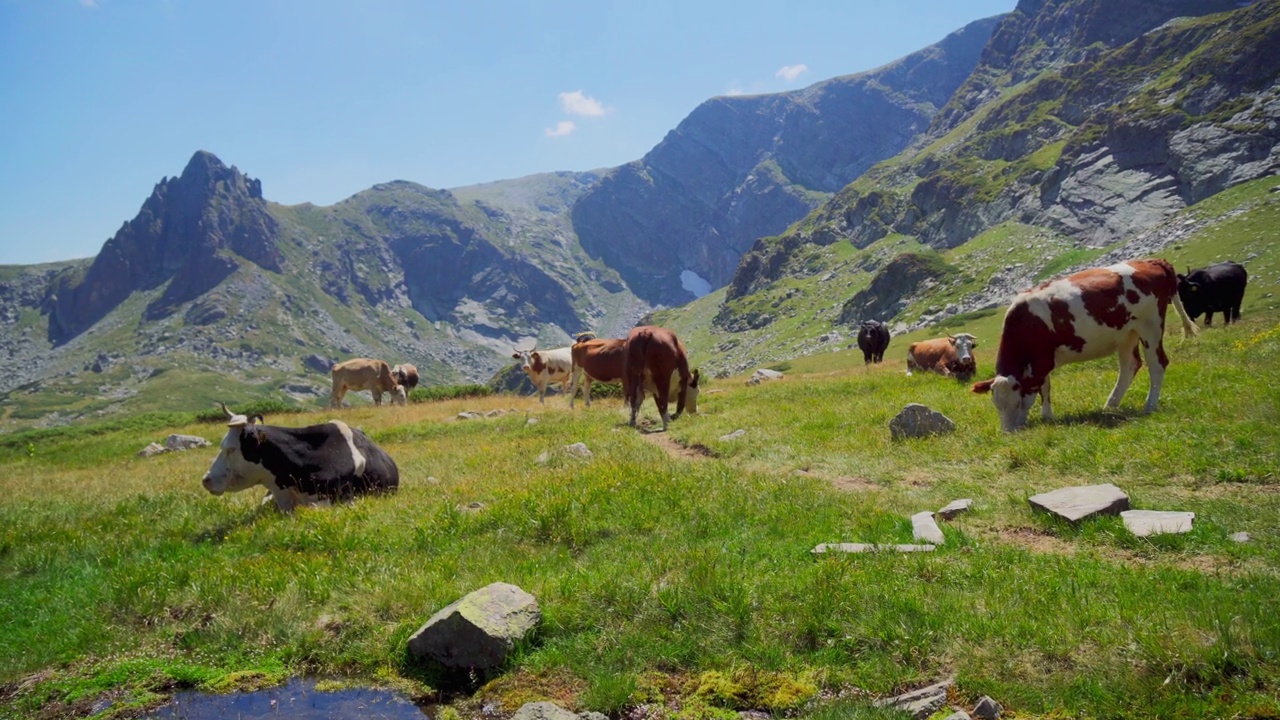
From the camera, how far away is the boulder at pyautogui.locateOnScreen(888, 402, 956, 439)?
14.2m

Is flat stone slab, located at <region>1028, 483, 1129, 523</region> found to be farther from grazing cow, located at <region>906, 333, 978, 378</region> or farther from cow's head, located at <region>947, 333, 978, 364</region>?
cow's head, located at <region>947, 333, 978, 364</region>

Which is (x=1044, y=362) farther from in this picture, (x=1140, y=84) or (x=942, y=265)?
(x=1140, y=84)

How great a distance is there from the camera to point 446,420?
2650 cm

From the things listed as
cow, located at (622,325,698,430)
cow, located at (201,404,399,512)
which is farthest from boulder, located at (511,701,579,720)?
cow, located at (622,325,698,430)

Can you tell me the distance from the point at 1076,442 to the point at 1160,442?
A: 114 centimetres

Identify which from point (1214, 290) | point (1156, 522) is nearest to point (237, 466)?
point (1156, 522)

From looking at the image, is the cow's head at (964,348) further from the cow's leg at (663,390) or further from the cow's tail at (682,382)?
the cow's leg at (663,390)

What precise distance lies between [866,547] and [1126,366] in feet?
32.2

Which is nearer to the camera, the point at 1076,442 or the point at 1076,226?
the point at 1076,442

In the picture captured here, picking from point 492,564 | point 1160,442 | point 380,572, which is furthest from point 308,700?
point 1160,442

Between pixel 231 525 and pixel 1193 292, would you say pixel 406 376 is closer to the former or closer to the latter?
pixel 231 525

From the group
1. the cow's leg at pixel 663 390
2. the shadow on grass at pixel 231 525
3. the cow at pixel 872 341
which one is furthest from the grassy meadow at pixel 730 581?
the cow at pixel 872 341

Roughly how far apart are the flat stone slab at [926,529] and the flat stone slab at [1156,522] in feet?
6.46

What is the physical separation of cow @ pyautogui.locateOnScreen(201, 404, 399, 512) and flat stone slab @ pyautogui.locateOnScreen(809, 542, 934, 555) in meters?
8.38
